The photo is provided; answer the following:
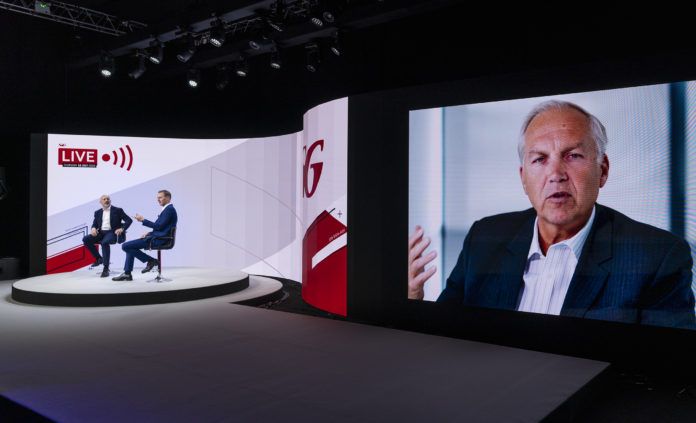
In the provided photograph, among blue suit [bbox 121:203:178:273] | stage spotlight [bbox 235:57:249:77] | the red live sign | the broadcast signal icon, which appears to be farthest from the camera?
the broadcast signal icon

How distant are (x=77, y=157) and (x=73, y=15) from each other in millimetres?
2293

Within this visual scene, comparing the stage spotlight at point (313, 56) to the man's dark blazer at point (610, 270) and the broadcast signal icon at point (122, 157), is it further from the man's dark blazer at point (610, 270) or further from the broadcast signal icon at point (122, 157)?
the broadcast signal icon at point (122, 157)

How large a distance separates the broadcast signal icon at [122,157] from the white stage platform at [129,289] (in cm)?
192

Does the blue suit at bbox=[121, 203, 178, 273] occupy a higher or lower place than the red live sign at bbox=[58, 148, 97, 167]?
lower

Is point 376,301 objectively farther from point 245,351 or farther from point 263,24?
point 263,24

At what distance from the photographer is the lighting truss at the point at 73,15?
24.5 ft

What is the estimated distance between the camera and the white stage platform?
5836mm

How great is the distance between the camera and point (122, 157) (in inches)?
338

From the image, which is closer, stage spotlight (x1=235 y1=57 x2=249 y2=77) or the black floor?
the black floor

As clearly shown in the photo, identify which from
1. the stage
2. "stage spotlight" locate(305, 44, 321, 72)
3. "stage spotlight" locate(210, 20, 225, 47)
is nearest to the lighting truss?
"stage spotlight" locate(210, 20, 225, 47)

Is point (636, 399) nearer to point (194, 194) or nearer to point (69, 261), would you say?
point (194, 194)

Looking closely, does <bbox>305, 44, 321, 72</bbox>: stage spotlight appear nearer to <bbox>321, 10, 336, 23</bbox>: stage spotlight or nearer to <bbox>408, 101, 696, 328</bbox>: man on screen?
<bbox>321, 10, 336, 23</bbox>: stage spotlight

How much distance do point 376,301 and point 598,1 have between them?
3.48m

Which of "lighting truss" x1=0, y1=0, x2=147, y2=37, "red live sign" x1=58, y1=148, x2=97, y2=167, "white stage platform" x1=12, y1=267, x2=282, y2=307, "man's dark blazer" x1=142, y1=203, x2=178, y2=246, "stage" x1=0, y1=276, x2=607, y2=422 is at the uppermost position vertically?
"lighting truss" x1=0, y1=0, x2=147, y2=37
